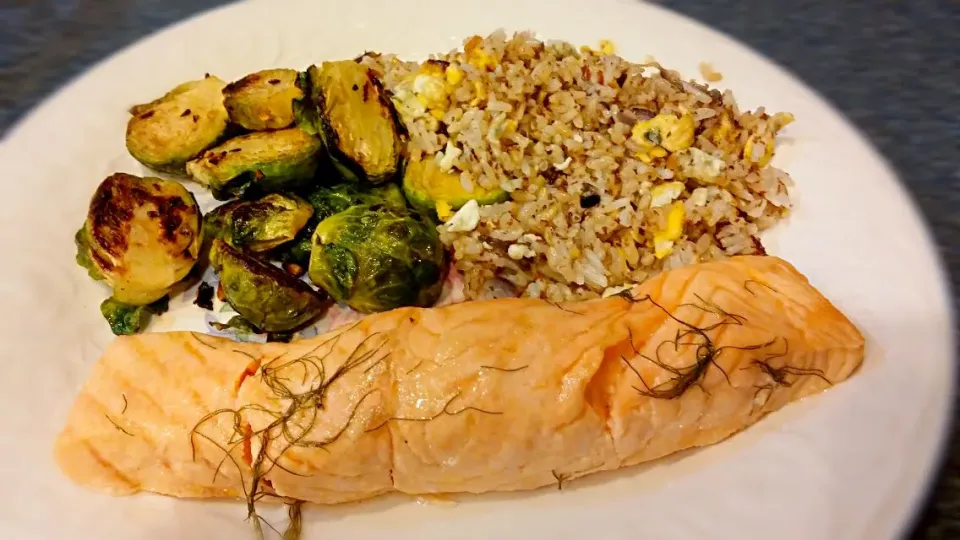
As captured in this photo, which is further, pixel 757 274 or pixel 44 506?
pixel 757 274

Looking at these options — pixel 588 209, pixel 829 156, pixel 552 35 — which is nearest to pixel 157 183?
pixel 588 209

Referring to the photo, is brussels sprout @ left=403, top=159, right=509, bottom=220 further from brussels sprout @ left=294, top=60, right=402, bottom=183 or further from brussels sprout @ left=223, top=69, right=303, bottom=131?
brussels sprout @ left=223, top=69, right=303, bottom=131

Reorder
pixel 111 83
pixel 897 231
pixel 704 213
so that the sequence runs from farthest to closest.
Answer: pixel 111 83, pixel 704 213, pixel 897 231

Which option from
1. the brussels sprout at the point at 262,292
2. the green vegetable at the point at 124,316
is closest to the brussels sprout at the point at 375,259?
the brussels sprout at the point at 262,292

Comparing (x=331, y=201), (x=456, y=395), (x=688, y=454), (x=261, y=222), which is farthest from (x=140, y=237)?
(x=688, y=454)

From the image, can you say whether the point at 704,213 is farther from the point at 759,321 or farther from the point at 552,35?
the point at 552,35

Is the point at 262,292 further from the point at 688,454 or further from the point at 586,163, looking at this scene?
the point at 688,454

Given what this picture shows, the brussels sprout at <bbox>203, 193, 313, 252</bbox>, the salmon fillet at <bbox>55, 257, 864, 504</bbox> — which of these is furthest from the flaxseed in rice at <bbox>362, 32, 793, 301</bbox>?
the brussels sprout at <bbox>203, 193, 313, 252</bbox>

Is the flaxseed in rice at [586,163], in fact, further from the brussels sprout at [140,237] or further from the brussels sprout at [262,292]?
the brussels sprout at [140,237]
